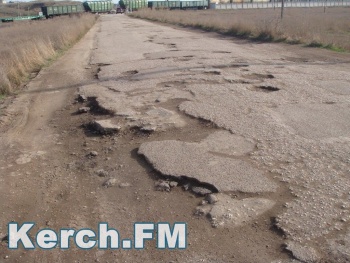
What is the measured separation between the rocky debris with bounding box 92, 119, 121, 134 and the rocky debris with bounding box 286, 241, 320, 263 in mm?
3291

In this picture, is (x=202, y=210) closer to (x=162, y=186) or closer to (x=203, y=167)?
(x=162, y=186)

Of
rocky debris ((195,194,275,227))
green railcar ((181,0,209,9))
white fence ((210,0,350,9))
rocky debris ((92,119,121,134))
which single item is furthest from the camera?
green railcar ((181,0,209,9))

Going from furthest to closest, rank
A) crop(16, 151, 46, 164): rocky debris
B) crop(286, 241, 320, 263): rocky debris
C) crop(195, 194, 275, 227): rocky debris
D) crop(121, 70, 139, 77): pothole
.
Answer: crop(121, 70, 139, 77): pothole
crop(16, 151, 46, 164): rocky debris
crop(195, 194, 275, 227): rocky debris
crop(286, 241, 320, 263): rocky debris

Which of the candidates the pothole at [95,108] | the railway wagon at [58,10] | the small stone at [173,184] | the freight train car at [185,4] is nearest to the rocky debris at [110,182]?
the small stone at [173,184]

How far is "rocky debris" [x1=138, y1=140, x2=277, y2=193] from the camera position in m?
3.86

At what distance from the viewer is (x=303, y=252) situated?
285 centimetres

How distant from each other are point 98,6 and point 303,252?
86397 mm

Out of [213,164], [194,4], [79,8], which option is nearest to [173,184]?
[213,164]

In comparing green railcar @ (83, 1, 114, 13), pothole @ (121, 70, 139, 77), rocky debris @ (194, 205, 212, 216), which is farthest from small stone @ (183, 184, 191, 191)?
green railcar @ (83, 1, 114, 13)

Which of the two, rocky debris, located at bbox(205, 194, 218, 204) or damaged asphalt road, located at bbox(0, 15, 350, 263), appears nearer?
damaged asphalt road, located at bbox(0, 15, 350, 263)

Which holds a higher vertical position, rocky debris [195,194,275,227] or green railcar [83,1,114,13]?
green railcar [83,1,114,13]

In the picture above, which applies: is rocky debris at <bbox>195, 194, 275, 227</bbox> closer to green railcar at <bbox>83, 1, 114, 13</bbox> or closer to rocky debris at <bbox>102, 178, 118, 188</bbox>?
rocky debris at <bbox>102, 178, 118, 188</bbox>

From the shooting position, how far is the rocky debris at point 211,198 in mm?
3607

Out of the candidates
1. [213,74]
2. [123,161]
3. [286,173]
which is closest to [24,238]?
[123,161]
